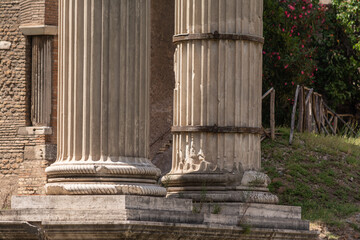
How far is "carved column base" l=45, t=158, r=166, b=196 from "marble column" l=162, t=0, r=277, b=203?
192 cm

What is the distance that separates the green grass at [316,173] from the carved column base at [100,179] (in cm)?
747

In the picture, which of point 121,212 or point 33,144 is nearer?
point 121,212

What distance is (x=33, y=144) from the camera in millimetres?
16219

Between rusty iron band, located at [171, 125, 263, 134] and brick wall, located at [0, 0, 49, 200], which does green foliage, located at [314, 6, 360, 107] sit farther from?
rusty iron band, located at [171, 125, 263, 134]

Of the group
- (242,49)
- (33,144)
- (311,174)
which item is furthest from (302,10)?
(242,49)

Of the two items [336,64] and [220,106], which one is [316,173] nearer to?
[336,64]

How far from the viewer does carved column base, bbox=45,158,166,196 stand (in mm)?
6859

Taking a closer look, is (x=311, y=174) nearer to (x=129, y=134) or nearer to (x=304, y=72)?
(x=304, y=72)

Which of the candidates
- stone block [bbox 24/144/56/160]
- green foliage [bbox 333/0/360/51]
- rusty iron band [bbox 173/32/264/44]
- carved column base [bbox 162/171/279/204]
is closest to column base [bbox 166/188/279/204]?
carved column base [bbox 162/171/279/204]

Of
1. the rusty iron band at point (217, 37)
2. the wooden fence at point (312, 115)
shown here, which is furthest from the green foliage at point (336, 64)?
the rusty iron band at point (217, 37)

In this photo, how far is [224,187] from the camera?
893 cm

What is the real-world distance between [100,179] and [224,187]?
2.29 metres

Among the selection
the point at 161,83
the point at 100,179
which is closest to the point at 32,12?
the point at 161,83

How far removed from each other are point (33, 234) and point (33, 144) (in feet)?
31.7
